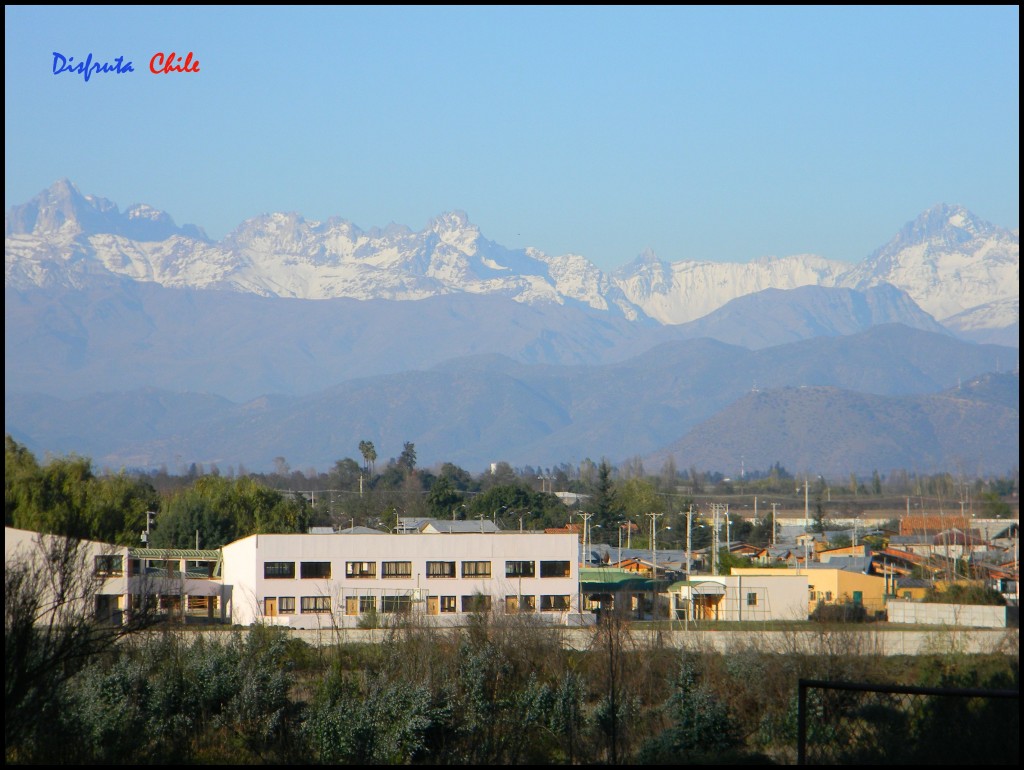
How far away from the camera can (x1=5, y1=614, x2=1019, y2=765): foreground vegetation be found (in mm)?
24438

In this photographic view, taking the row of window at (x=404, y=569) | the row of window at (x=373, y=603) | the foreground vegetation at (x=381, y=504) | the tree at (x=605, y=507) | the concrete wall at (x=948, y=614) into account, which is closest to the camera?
the concrete wall at (x=948, y=614)

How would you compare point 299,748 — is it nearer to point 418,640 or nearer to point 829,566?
point 418,640

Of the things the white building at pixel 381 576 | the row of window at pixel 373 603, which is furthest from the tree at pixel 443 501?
the row of window at pixel 373 603

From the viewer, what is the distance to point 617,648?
2906cm

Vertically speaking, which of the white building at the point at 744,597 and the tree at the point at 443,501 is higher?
the tree at the point at 443,501

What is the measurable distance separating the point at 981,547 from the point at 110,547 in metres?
58.5

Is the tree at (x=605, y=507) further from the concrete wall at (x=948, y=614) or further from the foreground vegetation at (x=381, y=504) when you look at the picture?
the concrete wall at (x=948, y=614)

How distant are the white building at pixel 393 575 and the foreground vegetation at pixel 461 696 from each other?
11447 mm

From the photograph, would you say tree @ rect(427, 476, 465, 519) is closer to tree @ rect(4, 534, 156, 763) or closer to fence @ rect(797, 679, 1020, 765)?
fence @ rect(797, 679, 1020, 765)

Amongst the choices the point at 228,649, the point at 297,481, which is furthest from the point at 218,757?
the point at 297,481

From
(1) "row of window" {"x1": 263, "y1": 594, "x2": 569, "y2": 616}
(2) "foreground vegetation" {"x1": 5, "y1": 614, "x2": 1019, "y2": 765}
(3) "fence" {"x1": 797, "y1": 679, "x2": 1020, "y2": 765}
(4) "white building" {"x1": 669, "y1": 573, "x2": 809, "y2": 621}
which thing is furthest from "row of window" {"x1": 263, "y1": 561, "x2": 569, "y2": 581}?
(3) "fence" {"x1": 797, "y1": 679, "x2": 1020, "y2": 765}

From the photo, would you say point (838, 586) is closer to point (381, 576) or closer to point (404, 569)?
point (404, 569)

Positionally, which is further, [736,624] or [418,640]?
[736,624]

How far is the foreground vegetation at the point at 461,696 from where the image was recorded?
24.4m
